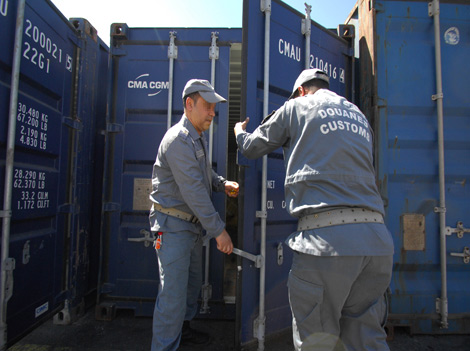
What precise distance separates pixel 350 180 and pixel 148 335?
2.29m

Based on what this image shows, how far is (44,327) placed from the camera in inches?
111

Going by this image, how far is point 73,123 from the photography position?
9.34 ft

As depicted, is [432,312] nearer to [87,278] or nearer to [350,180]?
[350,180]

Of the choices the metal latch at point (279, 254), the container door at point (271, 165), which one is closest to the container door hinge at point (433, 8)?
the container door at point (271, 165)

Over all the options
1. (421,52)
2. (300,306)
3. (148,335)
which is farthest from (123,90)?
(421,52)

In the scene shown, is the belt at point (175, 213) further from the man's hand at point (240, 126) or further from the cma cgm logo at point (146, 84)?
the cma cgm logo at point (146, 84)

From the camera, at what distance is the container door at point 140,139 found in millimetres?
2980

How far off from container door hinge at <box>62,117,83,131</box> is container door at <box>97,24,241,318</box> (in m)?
0.27

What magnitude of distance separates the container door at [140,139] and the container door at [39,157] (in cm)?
40

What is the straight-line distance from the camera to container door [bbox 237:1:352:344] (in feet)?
7.48

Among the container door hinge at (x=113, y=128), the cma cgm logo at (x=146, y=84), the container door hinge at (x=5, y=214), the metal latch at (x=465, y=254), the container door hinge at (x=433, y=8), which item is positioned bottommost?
the metal latch at (x=465, y=254)

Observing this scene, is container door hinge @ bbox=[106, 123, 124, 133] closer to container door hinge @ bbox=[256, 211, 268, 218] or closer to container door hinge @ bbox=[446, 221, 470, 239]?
container door hinge @ bbox=[256, 211, 268, 218]

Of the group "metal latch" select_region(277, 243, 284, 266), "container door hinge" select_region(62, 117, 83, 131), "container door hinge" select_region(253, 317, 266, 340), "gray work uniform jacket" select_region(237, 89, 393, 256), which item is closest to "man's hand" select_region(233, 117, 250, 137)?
"gray work uniform jacket" select_region(237, 89, 393, 256)

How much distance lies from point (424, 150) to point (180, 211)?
2.24m
